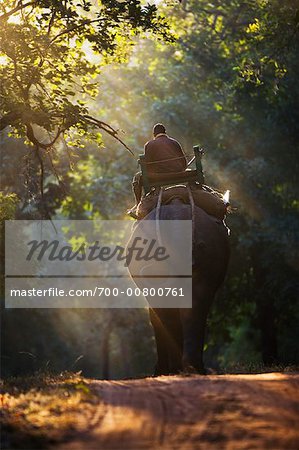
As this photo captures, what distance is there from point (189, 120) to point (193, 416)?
26.8 metres

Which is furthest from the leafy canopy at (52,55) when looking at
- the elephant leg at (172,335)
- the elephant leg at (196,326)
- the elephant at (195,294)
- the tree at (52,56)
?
the elephant leg at (196,326)

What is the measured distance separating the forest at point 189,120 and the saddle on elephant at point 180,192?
6.69 ft

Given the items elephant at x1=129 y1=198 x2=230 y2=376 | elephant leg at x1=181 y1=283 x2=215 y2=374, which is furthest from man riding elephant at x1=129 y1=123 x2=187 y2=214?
elephant leg at x1=181 y1=283 x2=215 y2=374

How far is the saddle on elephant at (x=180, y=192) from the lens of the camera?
14453mm

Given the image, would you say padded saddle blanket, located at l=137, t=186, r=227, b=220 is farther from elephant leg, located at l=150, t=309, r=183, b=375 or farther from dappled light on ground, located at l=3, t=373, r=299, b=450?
dappled light on ground, located at l=3, t=373, r=299, b=450

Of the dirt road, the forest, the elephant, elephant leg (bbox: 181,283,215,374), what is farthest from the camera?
the forest

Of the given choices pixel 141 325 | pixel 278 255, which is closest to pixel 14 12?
pixel 278 255

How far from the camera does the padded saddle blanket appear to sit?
14.4 metres

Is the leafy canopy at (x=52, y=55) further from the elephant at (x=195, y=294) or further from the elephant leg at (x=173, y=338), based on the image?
the elephant leg at (x=173, y=338)

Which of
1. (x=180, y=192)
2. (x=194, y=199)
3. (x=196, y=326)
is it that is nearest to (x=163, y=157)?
(x=180, y=192)

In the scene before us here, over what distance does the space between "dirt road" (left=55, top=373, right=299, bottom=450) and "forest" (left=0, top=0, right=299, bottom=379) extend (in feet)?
19.1

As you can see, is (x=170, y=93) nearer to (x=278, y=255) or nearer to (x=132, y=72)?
(x=132, y=72)

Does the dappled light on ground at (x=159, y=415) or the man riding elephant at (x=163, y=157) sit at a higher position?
the man riding elephant at (x=163, y=157)

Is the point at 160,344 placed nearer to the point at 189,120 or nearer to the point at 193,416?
the point at 193,416
